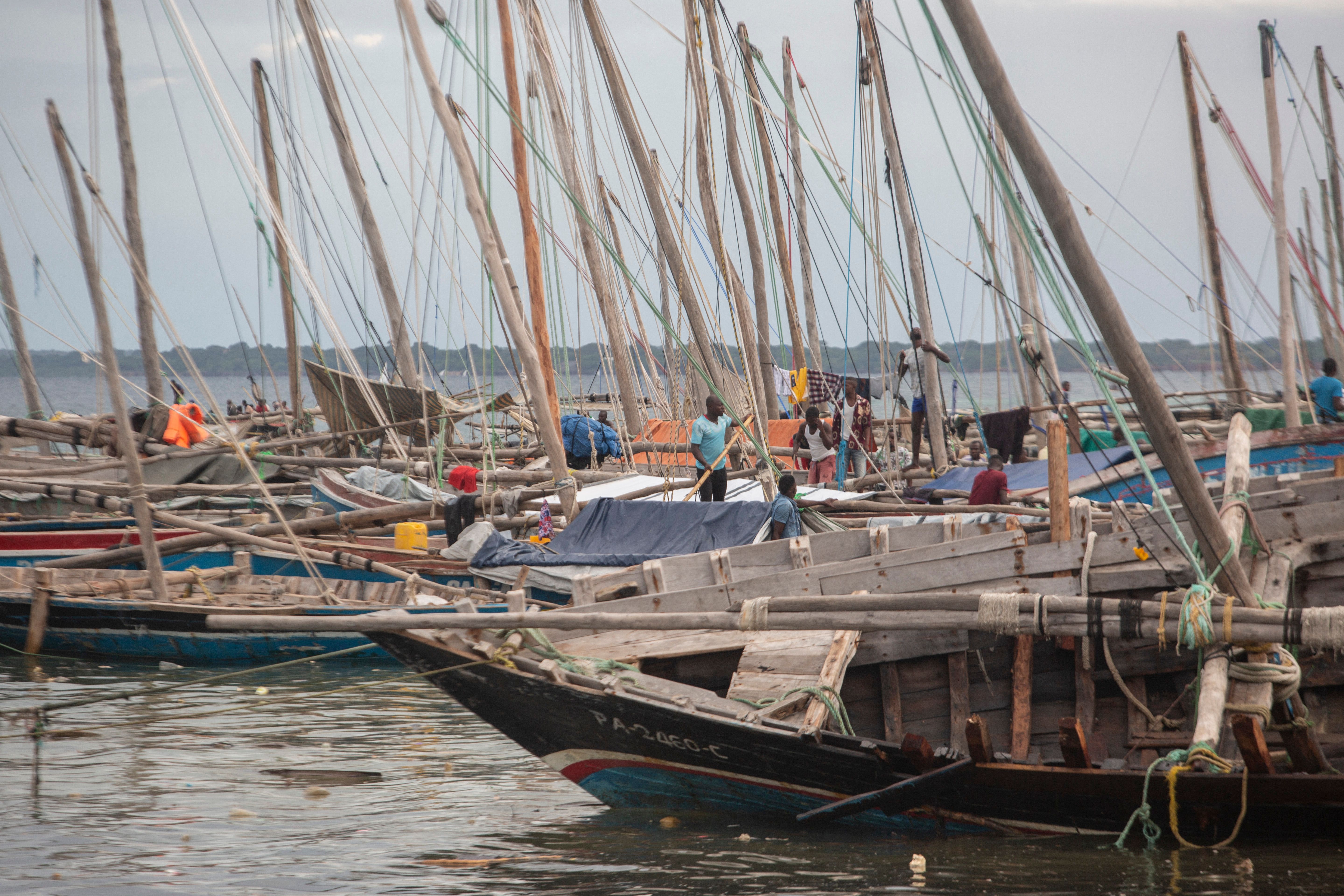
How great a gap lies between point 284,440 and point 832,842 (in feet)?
57.5

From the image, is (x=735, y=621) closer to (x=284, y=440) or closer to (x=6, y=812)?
(x=6, y=812)

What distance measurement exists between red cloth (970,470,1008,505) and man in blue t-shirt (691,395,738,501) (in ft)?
10.9

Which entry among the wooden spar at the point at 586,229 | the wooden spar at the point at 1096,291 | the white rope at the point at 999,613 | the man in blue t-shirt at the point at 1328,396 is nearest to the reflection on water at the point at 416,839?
the white rope at the point at 999,613

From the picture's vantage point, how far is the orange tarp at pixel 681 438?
59.8ft

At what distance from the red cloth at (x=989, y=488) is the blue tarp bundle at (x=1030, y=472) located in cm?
79

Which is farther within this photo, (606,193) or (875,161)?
(606,193)

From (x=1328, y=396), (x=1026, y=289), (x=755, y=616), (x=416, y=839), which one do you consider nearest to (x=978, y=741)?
(x=755, y=616)

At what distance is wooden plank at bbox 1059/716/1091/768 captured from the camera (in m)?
5.51

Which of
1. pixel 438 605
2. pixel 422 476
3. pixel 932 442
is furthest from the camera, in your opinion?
pixel 422 476

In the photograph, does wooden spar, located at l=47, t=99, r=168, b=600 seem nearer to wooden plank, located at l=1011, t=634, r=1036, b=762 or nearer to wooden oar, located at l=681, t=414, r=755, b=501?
wooden oar, located at l=681, t=414, r=755, b=501

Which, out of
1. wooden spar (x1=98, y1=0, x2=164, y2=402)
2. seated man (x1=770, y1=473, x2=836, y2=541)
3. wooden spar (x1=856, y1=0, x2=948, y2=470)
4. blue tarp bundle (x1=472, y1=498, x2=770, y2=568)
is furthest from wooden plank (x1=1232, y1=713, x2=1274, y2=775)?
wooden spar (x1=98, y1=0, x2=164, y2=402)

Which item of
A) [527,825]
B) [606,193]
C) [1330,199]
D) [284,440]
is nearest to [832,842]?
[527,825]

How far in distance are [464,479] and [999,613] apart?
12297 mm

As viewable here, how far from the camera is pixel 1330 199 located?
1208 inches
